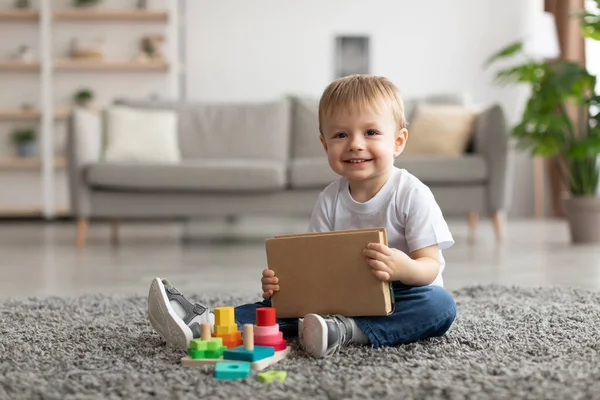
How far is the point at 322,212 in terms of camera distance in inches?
57.3

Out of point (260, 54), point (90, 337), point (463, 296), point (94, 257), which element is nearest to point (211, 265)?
point (94, 257)

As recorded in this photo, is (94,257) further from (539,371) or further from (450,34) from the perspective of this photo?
(450,34)

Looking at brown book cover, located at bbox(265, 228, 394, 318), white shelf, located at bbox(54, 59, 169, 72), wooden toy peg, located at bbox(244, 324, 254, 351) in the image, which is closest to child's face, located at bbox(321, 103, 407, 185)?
brown book cover, located at bbox(265, 228, 394, 318)

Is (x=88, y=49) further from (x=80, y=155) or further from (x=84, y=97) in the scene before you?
(x=80, y=155)

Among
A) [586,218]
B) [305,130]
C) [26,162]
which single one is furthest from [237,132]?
[26,162]

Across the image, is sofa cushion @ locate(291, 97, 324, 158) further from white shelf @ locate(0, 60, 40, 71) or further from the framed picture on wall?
white shelf @ locate(0, 60, 40, 71)

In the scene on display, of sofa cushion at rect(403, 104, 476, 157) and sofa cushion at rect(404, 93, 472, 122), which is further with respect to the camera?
sofa cushion at rect(404, 93, 472, 122)

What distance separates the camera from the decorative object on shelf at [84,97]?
222 inches

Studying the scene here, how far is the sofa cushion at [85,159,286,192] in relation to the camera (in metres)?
3.53

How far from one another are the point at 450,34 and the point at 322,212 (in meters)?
4.77

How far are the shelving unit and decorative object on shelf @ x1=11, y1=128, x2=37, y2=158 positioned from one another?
6 cm

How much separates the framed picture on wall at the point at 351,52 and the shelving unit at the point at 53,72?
1273 millimetres

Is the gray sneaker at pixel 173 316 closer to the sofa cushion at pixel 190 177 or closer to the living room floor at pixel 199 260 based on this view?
the living room floor at pixel 199 260

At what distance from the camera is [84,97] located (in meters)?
5.66
